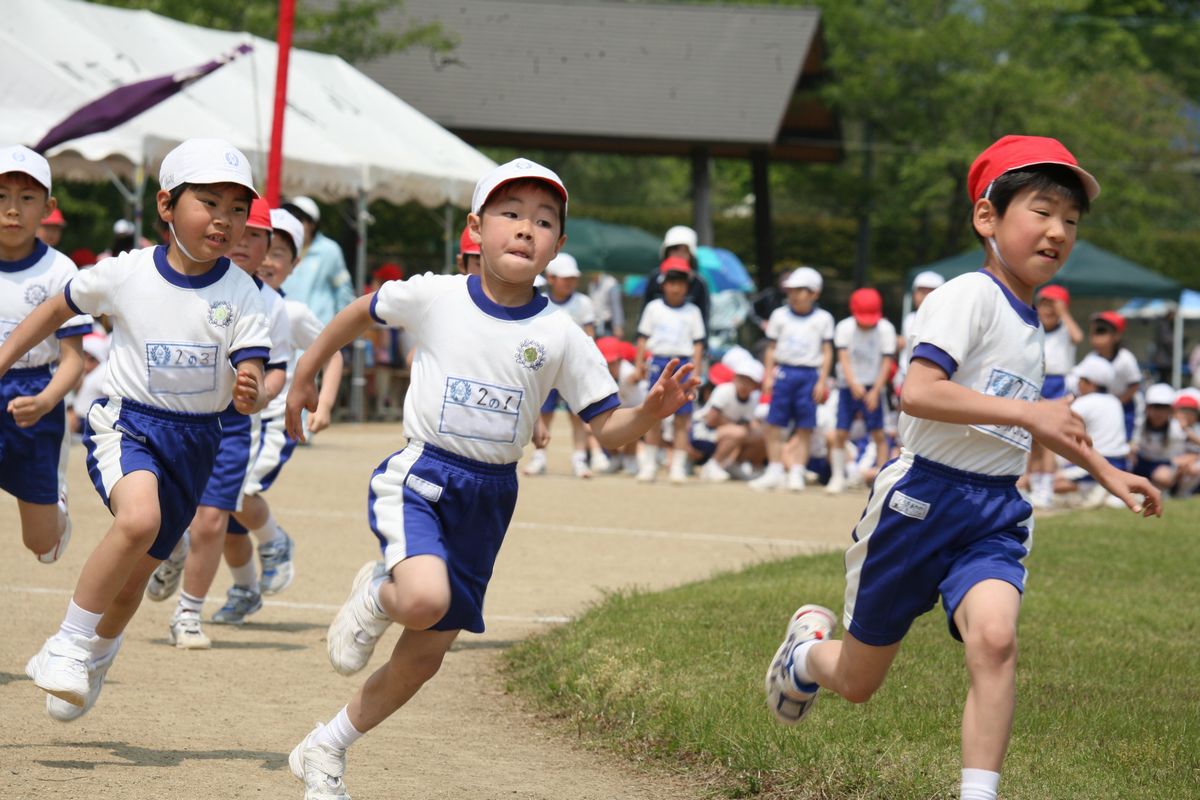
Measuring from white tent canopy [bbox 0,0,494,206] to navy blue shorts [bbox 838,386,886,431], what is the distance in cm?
694

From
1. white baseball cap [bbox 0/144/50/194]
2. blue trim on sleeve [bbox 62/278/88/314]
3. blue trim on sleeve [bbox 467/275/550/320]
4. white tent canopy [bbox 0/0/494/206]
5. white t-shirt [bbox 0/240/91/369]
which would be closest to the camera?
blue trim on sleeve [bbox 467/275/550/320]

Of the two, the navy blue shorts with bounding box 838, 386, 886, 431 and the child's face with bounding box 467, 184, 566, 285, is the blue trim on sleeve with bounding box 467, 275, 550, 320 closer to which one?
the child's face with bounding box 467, 184, 566, 285

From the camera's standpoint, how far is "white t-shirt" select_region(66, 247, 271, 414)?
5.57m

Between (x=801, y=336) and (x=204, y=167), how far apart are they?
10709mm

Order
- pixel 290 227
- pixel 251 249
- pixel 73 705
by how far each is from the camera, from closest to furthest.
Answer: pixel 73 705, pixel 251 249, pixel 290 227

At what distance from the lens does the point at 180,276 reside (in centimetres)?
566

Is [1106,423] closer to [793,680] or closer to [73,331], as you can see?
[793,680]

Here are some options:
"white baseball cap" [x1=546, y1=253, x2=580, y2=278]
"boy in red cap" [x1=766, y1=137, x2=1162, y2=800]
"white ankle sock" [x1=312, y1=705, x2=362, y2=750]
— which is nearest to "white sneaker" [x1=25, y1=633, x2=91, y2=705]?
"white ankle sock" [x1=312, y1=705, x2=362, y2=750]

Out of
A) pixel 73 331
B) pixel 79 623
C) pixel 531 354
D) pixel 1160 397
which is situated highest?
pixel 531 354

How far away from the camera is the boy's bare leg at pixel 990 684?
13.7 ft

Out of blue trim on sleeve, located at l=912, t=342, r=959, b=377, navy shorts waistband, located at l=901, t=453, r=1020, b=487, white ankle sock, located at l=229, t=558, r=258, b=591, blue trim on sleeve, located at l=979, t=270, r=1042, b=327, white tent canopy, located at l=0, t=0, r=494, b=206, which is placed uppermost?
white tent canopy, located at l=0, t=0, r=494, b=206

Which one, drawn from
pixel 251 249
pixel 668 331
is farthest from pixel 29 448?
pixel 668 331

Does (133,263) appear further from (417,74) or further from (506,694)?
(417,74)

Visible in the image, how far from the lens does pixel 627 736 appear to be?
5867mm
